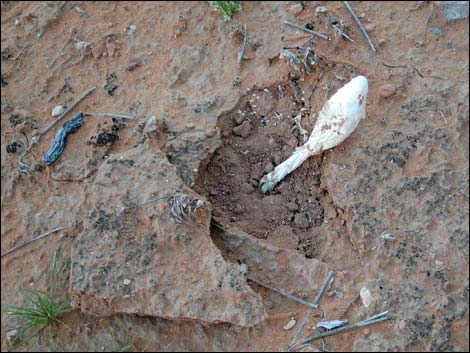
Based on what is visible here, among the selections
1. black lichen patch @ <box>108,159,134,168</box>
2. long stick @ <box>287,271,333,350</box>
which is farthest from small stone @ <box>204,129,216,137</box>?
long stick @ <box>287,271,333,350</box>

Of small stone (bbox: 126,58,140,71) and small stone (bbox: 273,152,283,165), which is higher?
small stone (bbox: 126,58,140,71)

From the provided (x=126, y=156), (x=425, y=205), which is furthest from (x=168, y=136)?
(x=425, y=205)

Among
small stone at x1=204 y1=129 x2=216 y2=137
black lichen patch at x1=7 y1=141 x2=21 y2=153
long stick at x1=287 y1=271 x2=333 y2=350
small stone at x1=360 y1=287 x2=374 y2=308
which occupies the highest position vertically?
black lichen patch at x1=7 y1=141 x2=21 y2=153

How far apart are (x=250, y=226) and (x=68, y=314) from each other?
1.09m

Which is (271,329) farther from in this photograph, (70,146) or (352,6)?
(352,6)

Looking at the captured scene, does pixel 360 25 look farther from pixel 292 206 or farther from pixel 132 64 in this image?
pixel 132 64

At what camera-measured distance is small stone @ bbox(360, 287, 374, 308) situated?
2764 millimetres

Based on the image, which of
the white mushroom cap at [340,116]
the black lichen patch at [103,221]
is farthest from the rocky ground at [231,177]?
the white mushroom cap at [340,116]

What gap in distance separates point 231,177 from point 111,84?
1.04m

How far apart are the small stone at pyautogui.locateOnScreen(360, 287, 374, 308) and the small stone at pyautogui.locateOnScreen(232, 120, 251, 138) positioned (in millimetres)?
1184

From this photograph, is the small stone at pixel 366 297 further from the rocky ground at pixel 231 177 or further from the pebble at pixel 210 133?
the pebble at pixel 210 133

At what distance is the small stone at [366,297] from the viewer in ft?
9.07

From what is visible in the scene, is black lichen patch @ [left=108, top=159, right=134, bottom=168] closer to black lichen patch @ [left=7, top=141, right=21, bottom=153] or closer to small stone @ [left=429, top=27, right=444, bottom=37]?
black lichen patch @ [left=7, top=141, right=21, bottom=153]

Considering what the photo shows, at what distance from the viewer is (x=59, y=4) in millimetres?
3967
